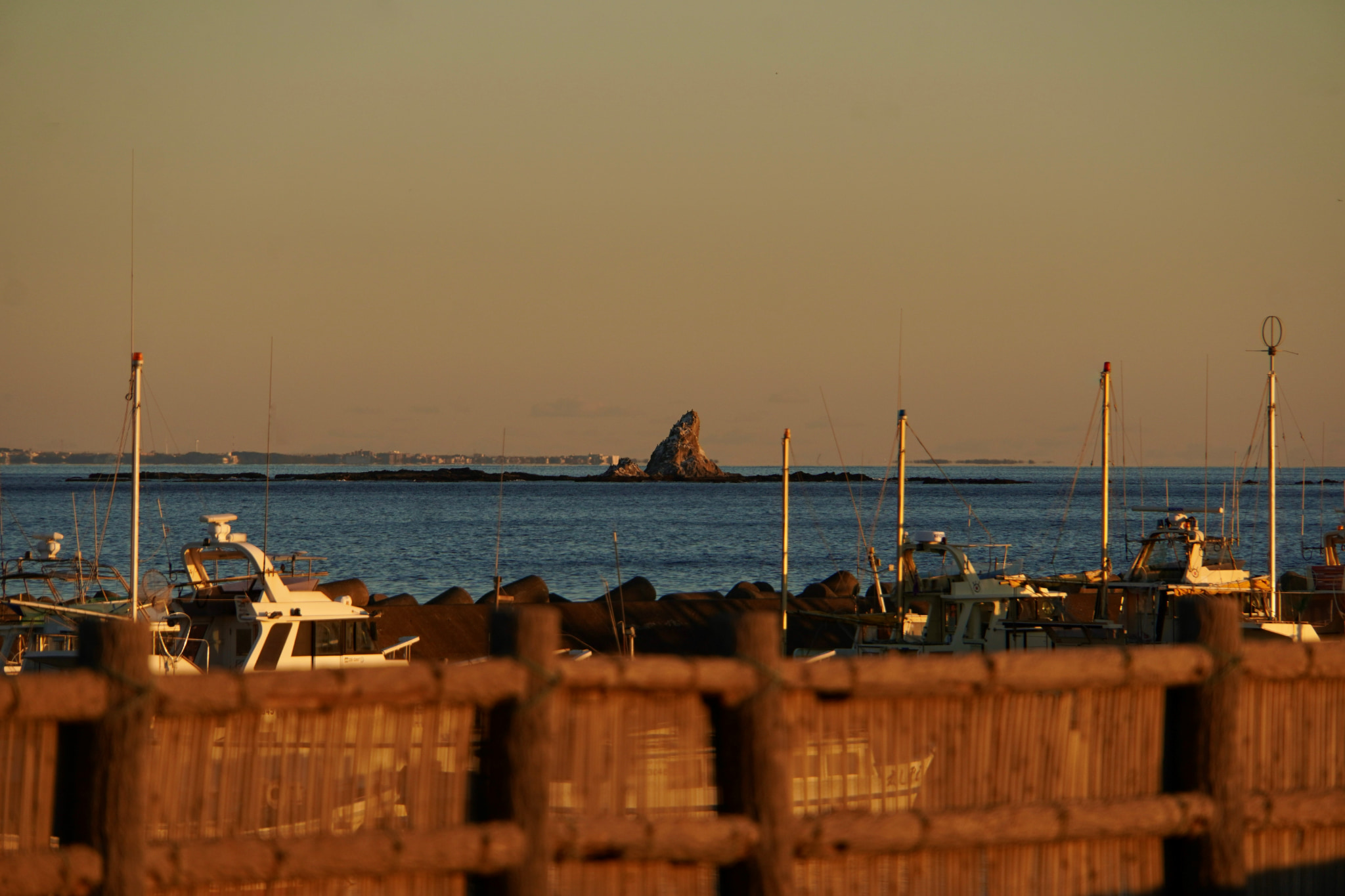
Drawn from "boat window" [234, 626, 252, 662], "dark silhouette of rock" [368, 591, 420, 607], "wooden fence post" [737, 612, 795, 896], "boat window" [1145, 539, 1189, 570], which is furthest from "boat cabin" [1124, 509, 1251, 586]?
"wooden fence post" [737, 612, 795, 896]

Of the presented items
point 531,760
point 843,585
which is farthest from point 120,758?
point 843,585

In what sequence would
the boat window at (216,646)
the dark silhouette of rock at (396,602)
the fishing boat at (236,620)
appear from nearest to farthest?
the fishing boat at (236,620), the boat window at (216,646), the dark silhouette of rock at (396,602)

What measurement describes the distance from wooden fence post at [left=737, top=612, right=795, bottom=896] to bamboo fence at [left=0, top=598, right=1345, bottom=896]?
1cm

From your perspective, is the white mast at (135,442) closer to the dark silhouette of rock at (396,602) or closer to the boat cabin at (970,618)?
the boat cabin at (970,618)

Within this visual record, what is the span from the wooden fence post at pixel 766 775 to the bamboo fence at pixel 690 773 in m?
0.01

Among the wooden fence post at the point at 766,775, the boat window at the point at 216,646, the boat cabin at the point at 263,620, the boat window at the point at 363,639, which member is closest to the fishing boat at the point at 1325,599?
the boat window at the point at 363,639

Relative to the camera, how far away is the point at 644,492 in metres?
188

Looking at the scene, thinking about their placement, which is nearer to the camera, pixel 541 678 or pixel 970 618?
pixel 541 678

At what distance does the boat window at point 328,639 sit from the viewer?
18688 mm

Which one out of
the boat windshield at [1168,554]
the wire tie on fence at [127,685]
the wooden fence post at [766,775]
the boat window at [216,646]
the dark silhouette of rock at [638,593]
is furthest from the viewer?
the dark silhouette of rock at [638,593]

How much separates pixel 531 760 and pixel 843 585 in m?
42.3

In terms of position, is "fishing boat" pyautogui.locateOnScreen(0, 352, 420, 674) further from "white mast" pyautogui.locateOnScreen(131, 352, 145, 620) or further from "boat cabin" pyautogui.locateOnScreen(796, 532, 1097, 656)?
"boat cabin" pyautogui.locateOnScreen(796, 532, 1097, 656)

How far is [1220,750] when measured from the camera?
6.79 m

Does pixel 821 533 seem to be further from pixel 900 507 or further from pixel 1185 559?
pixel 1185 559
